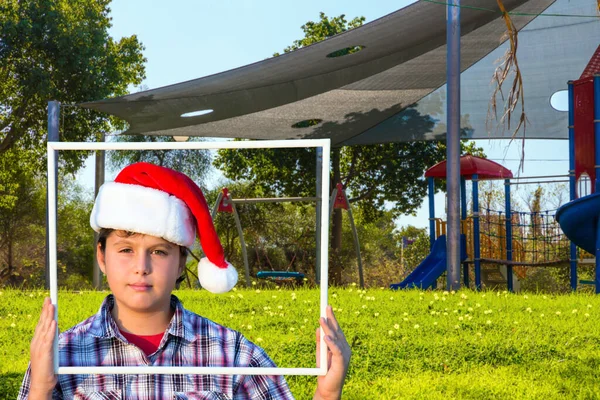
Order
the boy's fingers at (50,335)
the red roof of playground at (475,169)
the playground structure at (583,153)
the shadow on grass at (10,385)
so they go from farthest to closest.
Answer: the red roof of playground at (475,169) → the playground structure at (583,153) → the shadow on grass at (10,385) → the boy's fingers at (50,335)

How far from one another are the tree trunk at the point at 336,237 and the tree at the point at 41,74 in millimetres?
4539

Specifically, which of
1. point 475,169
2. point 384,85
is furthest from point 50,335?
point 475,169

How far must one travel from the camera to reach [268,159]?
14398 mm

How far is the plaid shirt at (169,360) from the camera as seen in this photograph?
1.57 m

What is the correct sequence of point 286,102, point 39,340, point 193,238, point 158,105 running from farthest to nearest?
point 286,102 → point 158,105 → point 193,238 → point 39,340

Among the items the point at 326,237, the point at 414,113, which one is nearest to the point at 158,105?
the point at 414,113

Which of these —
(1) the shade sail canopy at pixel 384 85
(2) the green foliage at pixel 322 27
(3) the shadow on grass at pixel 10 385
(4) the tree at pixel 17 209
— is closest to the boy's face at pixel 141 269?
(3) the shadow on grass at pixel 10 385

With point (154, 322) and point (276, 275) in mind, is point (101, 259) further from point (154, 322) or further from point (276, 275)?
point (276, 275)

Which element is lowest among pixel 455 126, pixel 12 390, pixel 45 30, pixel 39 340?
pixel 12 390

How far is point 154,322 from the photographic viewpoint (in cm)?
164

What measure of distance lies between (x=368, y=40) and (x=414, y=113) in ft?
13.8

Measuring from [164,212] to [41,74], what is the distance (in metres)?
14.6

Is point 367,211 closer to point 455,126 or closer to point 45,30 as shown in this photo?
point 45,30

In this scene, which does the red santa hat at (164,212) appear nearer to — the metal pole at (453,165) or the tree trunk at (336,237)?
the metal pole at (453,165)
